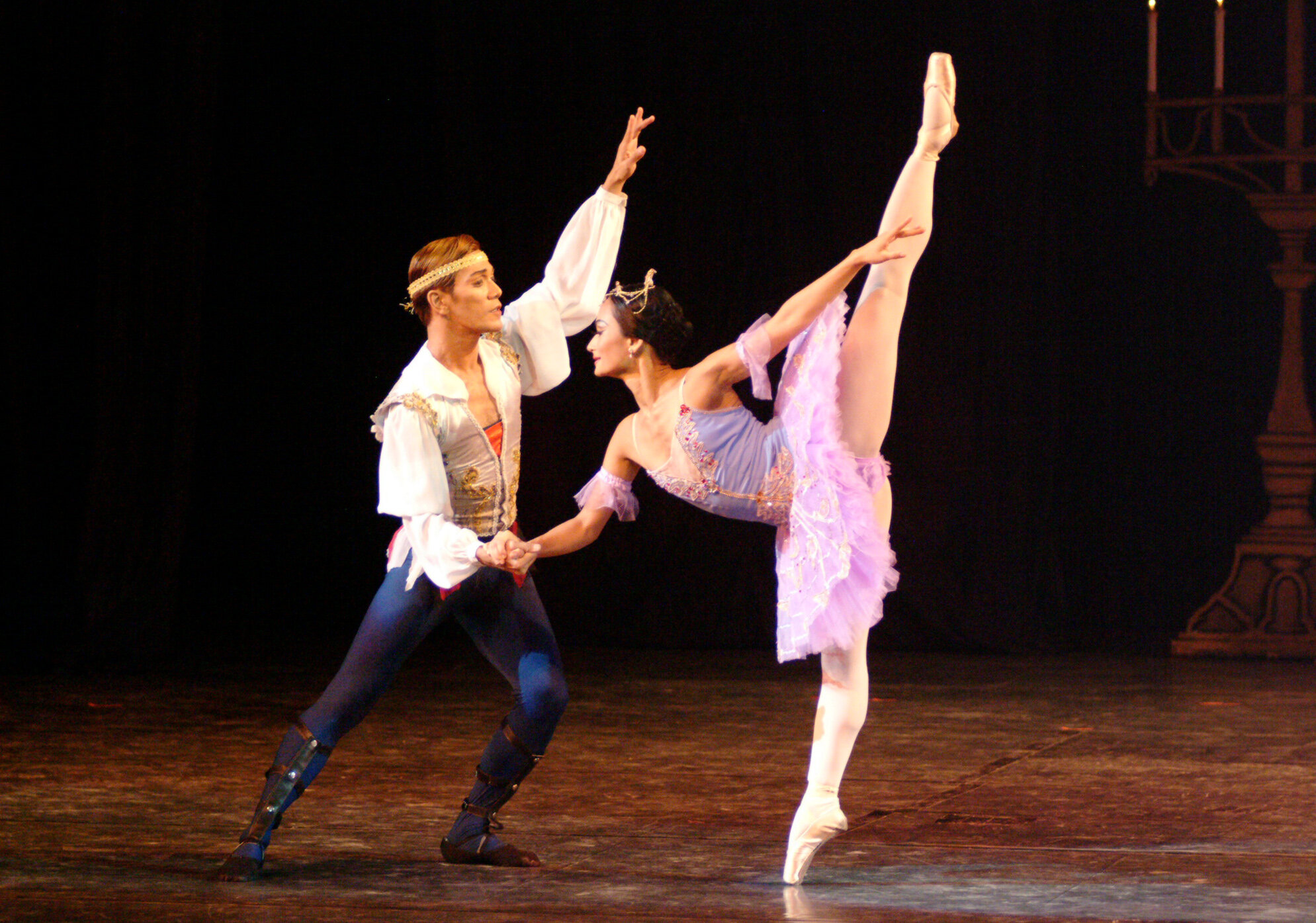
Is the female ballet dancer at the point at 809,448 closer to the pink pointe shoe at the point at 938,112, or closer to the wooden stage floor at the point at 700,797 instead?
the pink pointe shoe at the point at 938,112

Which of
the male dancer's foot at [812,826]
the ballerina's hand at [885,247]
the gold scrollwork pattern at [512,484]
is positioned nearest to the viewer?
the ballerina's hand at [885,247]

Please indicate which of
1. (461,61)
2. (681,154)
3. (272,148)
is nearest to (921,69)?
(681,154)

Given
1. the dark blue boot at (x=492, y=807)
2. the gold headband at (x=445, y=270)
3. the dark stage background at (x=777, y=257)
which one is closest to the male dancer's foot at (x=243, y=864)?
the dark blue boot at (x=492, y=807)

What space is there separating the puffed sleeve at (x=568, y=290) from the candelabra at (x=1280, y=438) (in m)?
3.08

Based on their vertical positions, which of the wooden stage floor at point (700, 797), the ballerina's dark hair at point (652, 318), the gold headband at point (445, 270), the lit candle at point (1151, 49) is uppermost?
the lit candle at point (1151, 49)

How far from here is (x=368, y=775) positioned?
4496 millimetres

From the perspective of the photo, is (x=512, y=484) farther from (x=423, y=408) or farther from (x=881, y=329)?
(x=881, y=329)

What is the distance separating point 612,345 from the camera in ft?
11.5

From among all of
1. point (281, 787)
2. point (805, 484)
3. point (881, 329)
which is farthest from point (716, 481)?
point (281, 787)

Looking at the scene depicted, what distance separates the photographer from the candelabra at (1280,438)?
6184mm

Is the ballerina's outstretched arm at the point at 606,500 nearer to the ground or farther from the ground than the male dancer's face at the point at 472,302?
→ nearer to the ground

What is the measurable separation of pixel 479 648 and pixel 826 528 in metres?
0.67

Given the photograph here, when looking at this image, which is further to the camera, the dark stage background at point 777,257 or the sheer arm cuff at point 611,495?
the dark stage background at point 777,257

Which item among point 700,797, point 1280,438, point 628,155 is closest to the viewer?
point 628,155
